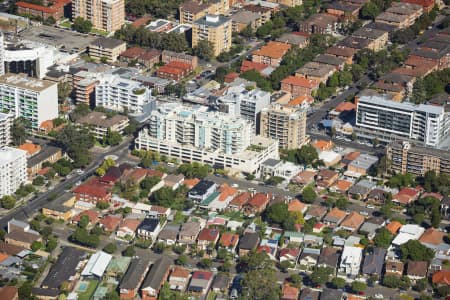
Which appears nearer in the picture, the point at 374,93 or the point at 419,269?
the point at 419,269

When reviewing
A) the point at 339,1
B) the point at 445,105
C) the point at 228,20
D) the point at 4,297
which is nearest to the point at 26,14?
the point at 228,20

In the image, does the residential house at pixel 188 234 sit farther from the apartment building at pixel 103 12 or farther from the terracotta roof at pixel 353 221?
the apartment building at pixel 103 12

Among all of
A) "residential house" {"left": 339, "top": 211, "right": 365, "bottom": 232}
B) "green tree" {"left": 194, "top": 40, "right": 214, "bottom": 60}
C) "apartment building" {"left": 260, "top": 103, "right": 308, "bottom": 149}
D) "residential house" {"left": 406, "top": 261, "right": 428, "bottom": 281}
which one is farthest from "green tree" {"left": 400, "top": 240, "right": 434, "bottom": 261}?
"green tree" {"left": 194, "top": 40, "right": 214, "bottom": 60}

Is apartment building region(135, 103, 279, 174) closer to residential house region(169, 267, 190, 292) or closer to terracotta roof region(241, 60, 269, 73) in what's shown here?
terracotta roof region(241, 60, 269, 73)

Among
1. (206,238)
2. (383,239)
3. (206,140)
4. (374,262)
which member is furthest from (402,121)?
(206,238)

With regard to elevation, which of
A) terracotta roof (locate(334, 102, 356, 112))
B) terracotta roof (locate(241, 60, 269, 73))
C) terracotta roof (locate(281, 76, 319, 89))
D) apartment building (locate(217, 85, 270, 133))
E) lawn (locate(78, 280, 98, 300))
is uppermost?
apartment building (locate(217, 85, 270, 133))

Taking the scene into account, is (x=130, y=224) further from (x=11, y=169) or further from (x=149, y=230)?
(x=11, y=169)

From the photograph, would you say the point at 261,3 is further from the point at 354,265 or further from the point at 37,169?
the point at 354,265

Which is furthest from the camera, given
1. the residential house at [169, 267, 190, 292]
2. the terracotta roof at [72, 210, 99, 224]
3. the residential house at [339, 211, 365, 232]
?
the terracotta roof at [72, 210, 99, 224]
